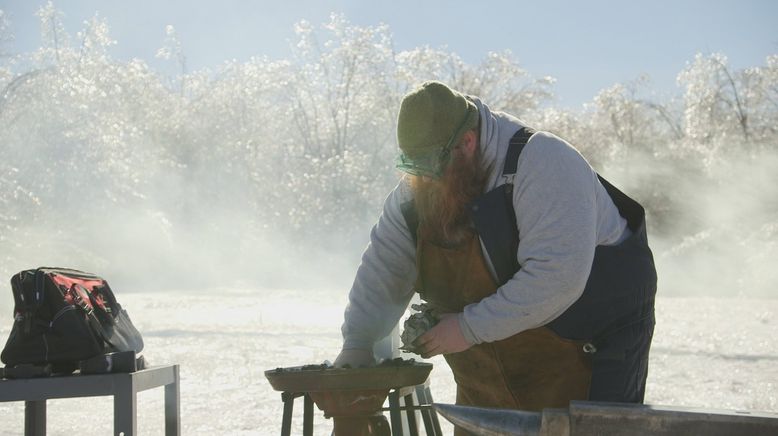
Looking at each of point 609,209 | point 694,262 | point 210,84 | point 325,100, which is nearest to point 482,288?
point 609,209

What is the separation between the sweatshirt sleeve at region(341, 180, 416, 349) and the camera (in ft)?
8.58

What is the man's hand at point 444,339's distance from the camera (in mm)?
2219

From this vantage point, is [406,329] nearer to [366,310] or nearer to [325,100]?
[366,310]

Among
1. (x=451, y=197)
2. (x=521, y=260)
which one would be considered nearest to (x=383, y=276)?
(x=451, y=197)

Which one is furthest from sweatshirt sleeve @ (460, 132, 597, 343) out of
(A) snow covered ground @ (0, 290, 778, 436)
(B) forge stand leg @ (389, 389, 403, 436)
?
(A) snow covered ground @ (0, 290, 778, 436)

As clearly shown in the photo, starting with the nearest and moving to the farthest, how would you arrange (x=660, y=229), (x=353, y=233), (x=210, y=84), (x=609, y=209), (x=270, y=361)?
1. (x=609, y=209)
2. (x=270, y=361)
3. (x=660, y=229)
4. (x=353, y=233)
5. (x=210, y=84)

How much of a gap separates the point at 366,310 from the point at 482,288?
432 mm

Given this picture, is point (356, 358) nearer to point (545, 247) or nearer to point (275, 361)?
point (545, 247)

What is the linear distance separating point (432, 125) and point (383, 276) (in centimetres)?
62

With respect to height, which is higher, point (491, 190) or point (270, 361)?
point (491, 190)

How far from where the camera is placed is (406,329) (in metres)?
2.32

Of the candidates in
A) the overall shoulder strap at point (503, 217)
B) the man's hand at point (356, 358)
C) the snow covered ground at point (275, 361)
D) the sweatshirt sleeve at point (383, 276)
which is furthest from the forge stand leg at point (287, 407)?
the snow covered ground at point (275, 361)

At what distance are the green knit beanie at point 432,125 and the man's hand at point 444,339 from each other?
39 cm

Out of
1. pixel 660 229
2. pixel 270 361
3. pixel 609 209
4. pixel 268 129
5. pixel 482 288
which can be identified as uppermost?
pixel 268 129
